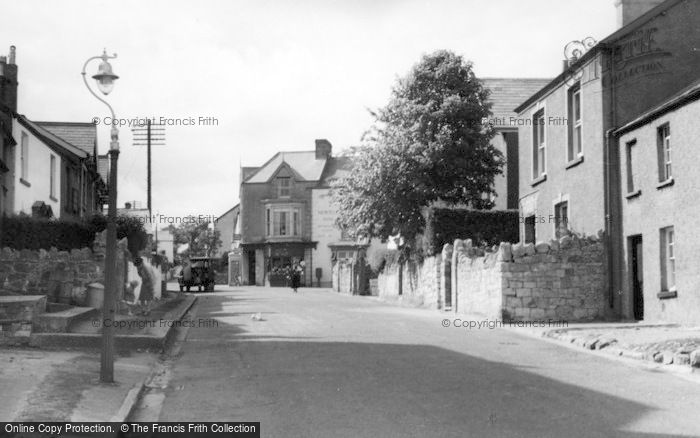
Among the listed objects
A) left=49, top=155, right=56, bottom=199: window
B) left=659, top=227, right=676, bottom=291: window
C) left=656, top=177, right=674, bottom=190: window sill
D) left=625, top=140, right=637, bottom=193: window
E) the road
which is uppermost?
left=49, top=155, right=56, bottom=199: window

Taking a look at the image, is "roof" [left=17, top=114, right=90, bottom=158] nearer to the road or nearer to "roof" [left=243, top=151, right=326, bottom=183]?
the road

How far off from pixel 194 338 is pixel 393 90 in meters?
20.2

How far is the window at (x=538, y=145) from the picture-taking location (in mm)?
26000

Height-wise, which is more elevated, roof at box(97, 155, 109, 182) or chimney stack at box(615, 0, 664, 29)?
chimney stack at box(615, 0, 664, 29)

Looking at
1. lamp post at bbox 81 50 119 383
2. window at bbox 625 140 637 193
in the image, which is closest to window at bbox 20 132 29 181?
lamp post at bbox 81 50 119 383

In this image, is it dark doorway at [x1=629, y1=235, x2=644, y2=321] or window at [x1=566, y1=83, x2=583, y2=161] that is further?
window at [x1=566, y1=83, x2=583, y2=161]

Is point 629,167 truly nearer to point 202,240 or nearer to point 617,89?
point 617,89

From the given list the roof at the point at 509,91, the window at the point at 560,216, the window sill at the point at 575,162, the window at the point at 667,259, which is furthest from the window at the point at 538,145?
the roof at the point at 509,91

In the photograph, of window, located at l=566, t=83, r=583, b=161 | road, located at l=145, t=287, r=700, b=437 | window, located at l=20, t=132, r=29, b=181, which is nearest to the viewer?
road, located at l=145, t=287, r=700, b=437

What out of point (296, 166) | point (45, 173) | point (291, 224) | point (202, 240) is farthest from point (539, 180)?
point (202, 240)

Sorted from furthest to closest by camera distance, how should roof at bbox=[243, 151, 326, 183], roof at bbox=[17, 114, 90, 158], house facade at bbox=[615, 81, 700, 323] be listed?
1. roof at bbox=[243, 151, 326, 183]
2. roof at bbox=[17, 114, 90, 158]
3. house facade at bbox=[615, 81, 700, 323]

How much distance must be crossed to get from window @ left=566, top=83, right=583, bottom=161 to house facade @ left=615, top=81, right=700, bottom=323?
93.9 inches

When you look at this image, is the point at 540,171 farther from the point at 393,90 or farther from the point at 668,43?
the point at 393,90

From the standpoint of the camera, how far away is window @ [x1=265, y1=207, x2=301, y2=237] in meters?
71.1
